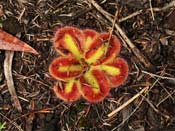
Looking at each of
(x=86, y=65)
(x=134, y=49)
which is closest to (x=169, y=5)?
(x=134, y=49)

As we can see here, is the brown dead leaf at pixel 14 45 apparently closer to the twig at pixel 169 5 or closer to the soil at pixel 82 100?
the soil at pixel 82 100

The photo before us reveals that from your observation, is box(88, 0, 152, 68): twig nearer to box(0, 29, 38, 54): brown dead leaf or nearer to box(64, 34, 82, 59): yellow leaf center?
box(64, 34, 82, 59): yellow leaf center

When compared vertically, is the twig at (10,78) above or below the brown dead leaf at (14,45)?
below

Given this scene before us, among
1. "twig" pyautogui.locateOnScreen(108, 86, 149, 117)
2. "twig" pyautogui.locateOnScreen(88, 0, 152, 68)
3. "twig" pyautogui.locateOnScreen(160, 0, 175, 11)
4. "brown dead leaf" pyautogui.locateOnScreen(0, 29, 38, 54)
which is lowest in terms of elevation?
"twig" pyautogui.locateOnScreen(108, 86, 149, 117)

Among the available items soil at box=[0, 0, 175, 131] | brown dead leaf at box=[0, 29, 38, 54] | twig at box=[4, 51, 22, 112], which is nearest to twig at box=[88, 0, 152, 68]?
soil at box=[0, 0, 175, 131]

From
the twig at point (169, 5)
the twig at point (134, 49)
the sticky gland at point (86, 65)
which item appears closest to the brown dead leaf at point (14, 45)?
the sticky gland at point (86, 65)
